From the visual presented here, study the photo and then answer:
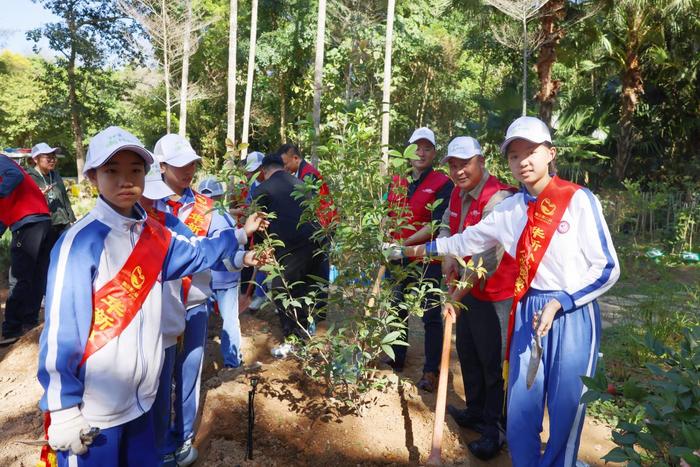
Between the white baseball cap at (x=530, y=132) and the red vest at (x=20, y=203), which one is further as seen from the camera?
the red vest at (x=20, y=203)

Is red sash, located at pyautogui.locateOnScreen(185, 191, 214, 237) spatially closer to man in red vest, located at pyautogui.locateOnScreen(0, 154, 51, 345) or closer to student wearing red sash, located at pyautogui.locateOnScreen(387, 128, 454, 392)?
student wearing red sash, located at pyautogui.locateOnScreen(387, 128, 454, 392)

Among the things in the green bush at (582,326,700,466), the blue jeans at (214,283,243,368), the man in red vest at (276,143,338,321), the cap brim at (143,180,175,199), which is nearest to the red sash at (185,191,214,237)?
the cap brim at (143,180,175,199)

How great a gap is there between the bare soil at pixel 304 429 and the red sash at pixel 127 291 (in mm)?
1175

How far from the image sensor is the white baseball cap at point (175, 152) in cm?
286

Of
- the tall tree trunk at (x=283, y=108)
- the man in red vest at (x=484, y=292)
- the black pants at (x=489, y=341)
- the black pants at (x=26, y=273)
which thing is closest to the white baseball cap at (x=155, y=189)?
the man in red vest at (x=484, y=292)

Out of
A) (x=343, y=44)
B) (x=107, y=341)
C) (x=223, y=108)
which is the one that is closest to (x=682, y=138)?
(x=343, y=44)

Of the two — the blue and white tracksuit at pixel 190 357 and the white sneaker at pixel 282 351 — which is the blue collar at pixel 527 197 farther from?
the white sneaker at pixel 282 351

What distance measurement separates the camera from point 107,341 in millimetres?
1763

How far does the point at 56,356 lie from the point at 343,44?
57.1 feet

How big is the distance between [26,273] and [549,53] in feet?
39.1

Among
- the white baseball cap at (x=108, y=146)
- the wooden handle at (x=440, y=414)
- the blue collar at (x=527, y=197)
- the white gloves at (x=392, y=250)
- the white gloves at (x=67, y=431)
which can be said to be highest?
the white baseball cap at (x=108, y=146)

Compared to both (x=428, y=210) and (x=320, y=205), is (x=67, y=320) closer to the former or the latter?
(x=320, y=205)

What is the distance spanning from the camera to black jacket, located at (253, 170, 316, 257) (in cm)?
403

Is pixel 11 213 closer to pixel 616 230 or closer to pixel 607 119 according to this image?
pixel 616 230
